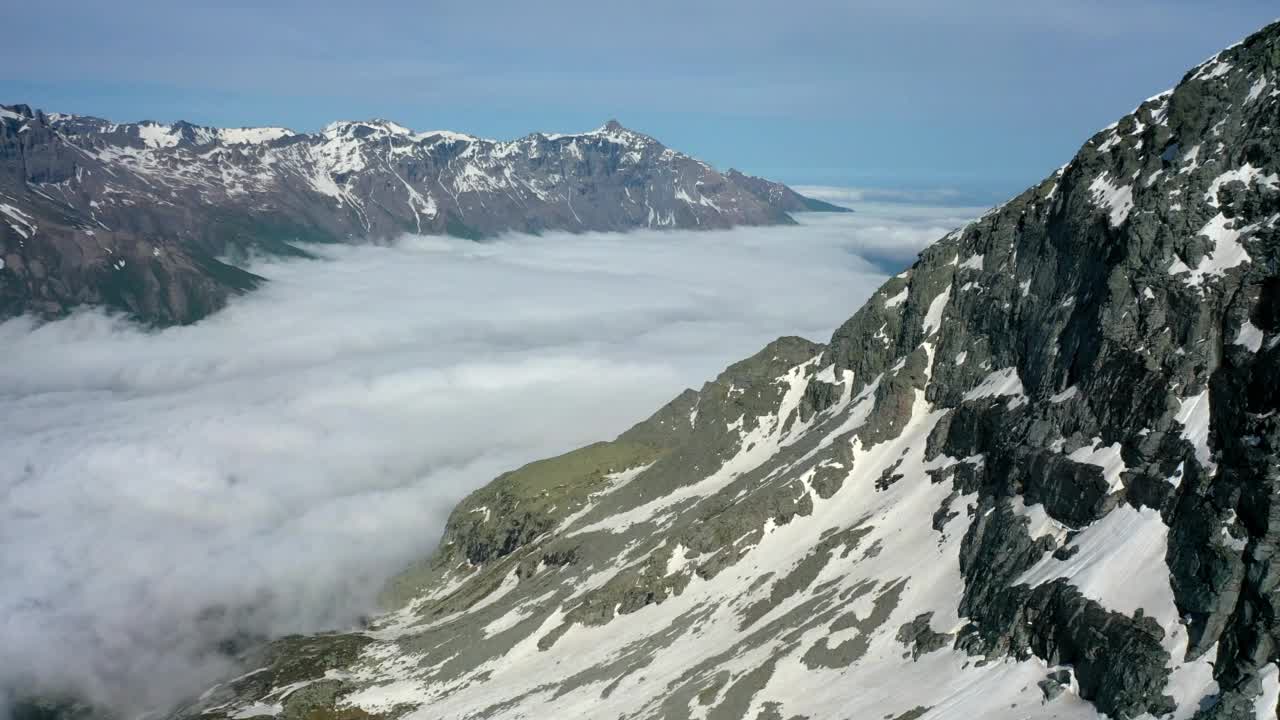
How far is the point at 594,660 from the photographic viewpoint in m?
127

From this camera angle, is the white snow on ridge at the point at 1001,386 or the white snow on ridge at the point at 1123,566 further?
the white snow on ridge at the point at 1001,386

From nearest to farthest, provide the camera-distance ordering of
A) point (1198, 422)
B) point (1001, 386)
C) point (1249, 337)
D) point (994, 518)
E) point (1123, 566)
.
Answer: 1. point (1123, 566)
2. point (1249, 337)
3. point (1198, 422)
4. point (994, 518)
5. point (1001, 386)

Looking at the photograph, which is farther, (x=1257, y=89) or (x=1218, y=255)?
(x=1257, y=89)

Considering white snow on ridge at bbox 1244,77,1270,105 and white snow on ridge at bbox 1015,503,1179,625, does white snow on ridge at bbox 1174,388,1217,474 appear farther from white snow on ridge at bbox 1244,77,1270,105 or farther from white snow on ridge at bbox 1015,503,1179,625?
white snow on ridge at bbox 1244,77,1270,105

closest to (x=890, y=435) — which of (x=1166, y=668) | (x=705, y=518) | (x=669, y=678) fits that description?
(x=705, y=518)

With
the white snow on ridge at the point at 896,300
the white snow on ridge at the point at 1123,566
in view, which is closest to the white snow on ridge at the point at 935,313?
the white snow on ridge at the point at 896,300

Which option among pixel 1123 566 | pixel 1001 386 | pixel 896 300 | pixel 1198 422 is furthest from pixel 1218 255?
pixel 896 300

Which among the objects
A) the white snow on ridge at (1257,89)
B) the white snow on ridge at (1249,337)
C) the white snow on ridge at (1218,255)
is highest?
the white snow on ridge at (1257,89)

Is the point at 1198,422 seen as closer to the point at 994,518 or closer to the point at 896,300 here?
the point at 994,518

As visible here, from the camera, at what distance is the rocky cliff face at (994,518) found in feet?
215

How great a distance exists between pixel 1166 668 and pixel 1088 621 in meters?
7.50

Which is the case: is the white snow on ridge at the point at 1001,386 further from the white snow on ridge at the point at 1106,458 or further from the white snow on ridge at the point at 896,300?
the white snow on ridge at the point at 896,300

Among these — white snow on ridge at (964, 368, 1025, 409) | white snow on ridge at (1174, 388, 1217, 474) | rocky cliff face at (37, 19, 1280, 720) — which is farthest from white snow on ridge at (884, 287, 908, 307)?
white snow on ridge at (1174, 388, 1217, 474)

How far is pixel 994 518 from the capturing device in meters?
90.9
